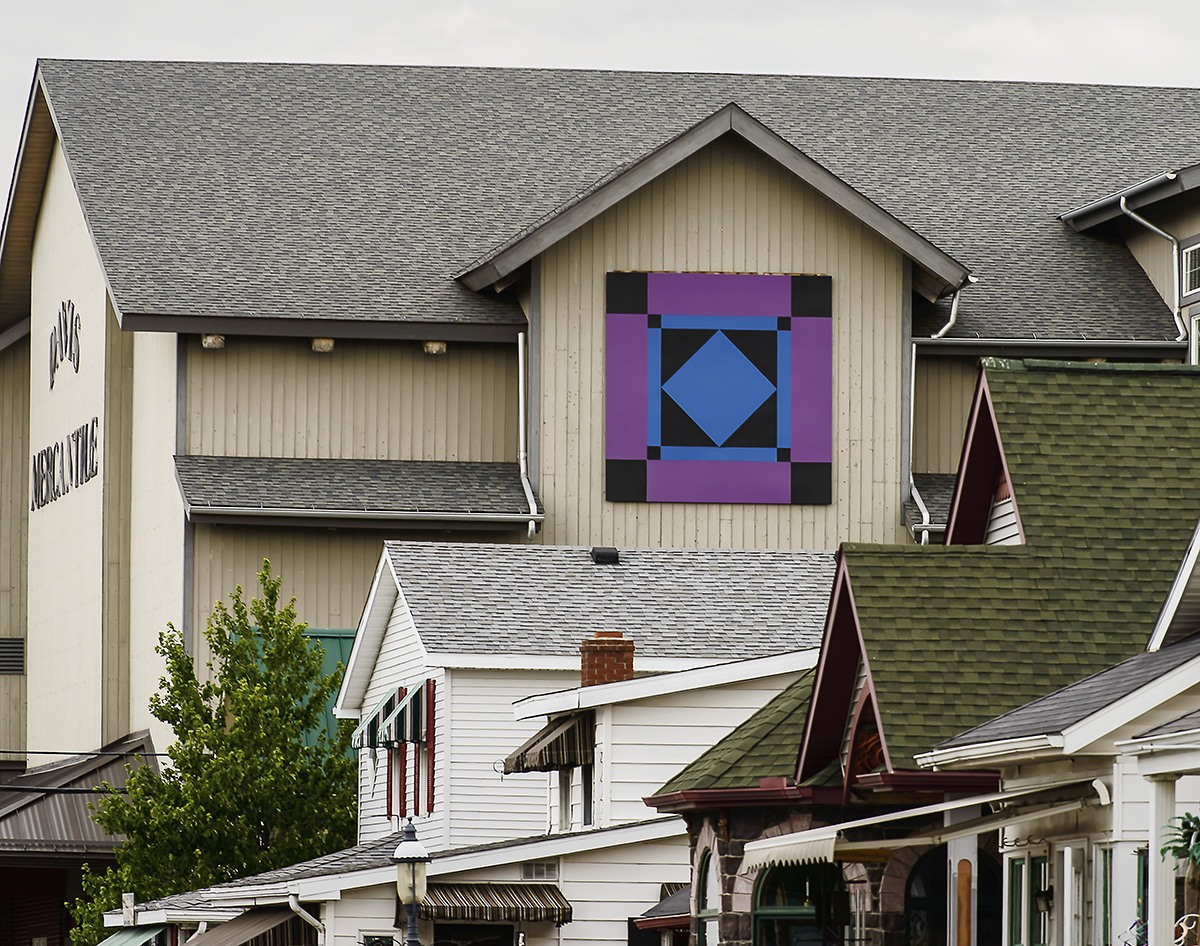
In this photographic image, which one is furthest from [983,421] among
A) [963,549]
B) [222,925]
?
[222,925]

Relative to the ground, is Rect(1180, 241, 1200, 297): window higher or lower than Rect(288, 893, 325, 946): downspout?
higher

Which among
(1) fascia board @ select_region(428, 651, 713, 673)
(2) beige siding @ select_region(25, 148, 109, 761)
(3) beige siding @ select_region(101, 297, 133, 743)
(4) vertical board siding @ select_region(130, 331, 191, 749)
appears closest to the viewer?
(1) fascia board @ select_region(428, 651, 713, 673)

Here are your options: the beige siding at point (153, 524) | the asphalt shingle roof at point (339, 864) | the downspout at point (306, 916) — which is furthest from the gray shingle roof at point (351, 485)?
the downspout at point (306, 916)

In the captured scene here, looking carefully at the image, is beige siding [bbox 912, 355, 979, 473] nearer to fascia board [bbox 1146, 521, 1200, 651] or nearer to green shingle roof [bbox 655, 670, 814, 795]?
green shingle roof [bbox 655, 670, 814, 795]

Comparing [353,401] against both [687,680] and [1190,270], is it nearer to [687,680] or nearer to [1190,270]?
[1190,270]

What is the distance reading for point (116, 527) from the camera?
5338 cm

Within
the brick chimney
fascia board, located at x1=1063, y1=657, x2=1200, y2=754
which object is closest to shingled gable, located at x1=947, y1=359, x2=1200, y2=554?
fascia board, located at x1=1063, y1=657, x2=1200, y2=754

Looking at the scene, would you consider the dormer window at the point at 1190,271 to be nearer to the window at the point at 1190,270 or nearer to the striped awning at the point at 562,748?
the window at the point at 1190,270

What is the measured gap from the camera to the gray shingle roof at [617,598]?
3662 centimetres

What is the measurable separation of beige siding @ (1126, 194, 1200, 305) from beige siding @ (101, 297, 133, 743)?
19.7 meters

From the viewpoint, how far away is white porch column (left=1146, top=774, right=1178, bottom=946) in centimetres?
1656

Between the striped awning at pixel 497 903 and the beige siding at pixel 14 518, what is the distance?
1194 inches

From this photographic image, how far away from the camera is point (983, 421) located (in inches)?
928

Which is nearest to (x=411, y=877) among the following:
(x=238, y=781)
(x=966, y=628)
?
(x=966, y=628)
